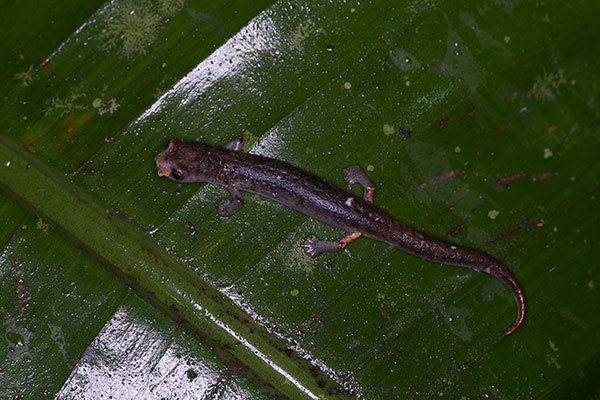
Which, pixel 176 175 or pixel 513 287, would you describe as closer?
pixel 176 175

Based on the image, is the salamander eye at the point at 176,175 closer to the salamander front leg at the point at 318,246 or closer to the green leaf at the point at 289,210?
the green leaf at the point at 289,210

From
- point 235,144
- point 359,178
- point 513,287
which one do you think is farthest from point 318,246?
point 513,287

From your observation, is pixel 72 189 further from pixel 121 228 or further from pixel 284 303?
pixel 284 303

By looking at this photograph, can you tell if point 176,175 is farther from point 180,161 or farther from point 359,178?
→ point 359,178

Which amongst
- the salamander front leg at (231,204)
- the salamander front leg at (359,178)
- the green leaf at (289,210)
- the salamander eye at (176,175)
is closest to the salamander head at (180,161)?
the salamander eye at (176,175)

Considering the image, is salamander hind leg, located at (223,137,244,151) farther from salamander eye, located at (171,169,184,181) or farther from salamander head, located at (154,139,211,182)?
salamander eye, located at (171,169,184,181)

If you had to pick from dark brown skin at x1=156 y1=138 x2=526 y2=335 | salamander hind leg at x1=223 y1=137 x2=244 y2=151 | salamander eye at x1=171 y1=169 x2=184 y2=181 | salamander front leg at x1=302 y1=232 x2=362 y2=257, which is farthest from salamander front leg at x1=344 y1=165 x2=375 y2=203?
salamander eye at x1=171 y1=169 x2=184 y2=181
